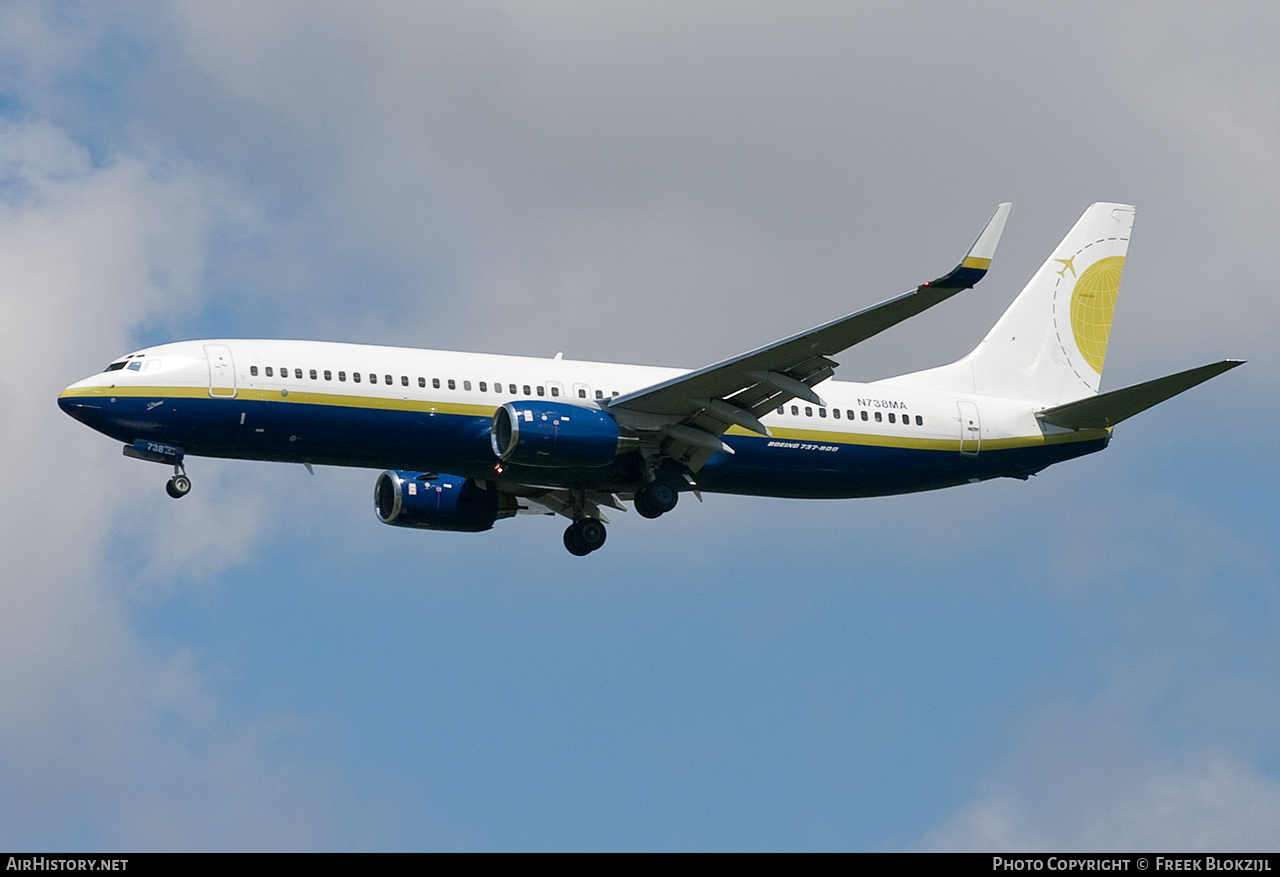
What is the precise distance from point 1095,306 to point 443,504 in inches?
838

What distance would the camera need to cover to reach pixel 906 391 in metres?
51.3

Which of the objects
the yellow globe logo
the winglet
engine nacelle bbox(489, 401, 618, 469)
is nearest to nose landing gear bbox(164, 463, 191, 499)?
engine nacelle bbox(489, 401, 618, 469)

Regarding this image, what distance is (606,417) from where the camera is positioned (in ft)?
150

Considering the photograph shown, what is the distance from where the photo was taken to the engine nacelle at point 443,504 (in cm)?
5134

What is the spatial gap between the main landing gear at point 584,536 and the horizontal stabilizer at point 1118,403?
42.4ft

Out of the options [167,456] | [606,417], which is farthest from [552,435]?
[167,456]

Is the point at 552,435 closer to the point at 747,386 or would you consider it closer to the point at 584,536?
the point at 747,386

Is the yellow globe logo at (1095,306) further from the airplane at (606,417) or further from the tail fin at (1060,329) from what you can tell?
the airplane at (606,417)

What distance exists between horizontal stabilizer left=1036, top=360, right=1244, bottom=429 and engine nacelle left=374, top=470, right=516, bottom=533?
1596 centimetres

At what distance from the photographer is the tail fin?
53.7 metres

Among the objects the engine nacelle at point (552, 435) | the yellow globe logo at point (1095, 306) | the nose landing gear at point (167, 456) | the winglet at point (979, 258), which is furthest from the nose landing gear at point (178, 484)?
the yellow globe logo at point (1095, 306)
